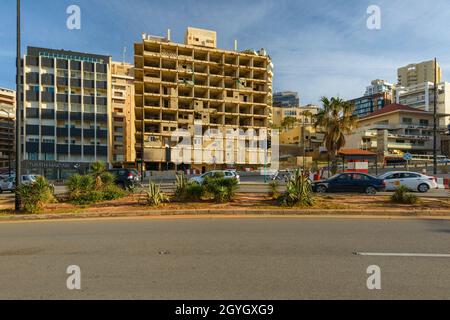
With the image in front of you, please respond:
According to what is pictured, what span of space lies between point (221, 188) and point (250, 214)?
2194 mm

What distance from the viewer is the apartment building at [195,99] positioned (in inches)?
2105

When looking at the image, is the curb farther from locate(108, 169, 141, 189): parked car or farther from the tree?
the tree

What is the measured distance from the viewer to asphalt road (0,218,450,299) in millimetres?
3920

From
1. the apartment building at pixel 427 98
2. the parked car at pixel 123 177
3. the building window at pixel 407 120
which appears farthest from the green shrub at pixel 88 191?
the apartment building at pixel 427 98

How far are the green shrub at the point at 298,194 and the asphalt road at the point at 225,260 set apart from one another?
2446 millimetres

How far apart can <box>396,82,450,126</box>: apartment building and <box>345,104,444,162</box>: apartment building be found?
16.6 m

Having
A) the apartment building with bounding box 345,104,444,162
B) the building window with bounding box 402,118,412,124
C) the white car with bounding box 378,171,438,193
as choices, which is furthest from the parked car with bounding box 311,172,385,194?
the building window with bounding box 402,118,412,124

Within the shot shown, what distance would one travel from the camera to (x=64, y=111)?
53.6 metres

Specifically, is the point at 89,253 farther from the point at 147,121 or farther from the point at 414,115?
the point at 414,115

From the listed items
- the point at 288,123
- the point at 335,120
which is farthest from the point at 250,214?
the point at 288,123

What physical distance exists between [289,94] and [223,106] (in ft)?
377

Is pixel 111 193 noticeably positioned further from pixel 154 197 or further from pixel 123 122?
pixel 123 122
